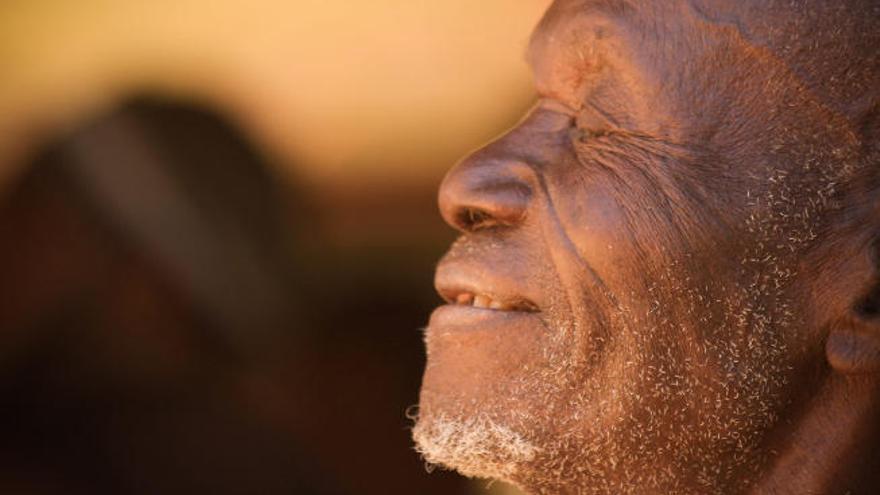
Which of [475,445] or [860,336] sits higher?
[475,445]

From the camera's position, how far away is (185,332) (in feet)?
13.9

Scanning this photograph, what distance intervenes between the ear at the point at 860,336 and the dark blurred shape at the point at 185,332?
237 cm

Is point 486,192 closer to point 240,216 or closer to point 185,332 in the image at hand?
point 185,332

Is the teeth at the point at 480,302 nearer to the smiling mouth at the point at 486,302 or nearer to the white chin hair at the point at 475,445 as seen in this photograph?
the smiling mouth at the point at 486,302

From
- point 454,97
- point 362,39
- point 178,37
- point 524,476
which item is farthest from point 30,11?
point 524,476

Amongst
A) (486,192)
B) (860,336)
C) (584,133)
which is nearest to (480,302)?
(486,192)

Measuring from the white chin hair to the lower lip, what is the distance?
12 centimetres

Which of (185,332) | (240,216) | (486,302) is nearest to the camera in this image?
(486,302)

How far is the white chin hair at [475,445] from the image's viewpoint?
1.75 m

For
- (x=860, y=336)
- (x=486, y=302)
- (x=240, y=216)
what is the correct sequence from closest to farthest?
(x=860, y=336)
(x=486, y=302)
(x=240, y=216)

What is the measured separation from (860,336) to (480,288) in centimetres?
49

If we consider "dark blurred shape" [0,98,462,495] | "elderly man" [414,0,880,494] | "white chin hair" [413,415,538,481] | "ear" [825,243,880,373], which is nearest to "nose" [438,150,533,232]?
"elderly man" [414,0,880,494]

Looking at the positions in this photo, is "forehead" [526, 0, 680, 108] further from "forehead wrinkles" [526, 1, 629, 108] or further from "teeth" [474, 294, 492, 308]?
"teeth" [474, 294, 492, 308]

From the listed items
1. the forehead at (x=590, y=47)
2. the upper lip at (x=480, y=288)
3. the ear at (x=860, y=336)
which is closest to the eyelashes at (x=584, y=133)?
the forehead at (x=590, y=47)
